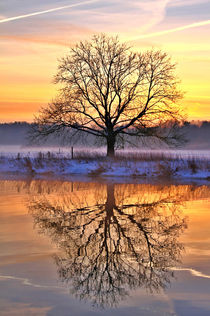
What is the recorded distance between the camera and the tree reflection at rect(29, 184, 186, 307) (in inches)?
265

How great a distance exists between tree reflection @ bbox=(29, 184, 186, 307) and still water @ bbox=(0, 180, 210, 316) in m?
0.01

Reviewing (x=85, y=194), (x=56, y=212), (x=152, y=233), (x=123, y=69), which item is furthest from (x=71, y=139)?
(x=152, y=233)

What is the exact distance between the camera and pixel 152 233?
10273 mm

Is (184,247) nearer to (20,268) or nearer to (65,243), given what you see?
(65,243)

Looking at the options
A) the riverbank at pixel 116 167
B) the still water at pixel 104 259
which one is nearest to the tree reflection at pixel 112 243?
the still water at pixel 104 259

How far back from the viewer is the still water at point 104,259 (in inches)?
234

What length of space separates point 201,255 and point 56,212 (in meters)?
5.81

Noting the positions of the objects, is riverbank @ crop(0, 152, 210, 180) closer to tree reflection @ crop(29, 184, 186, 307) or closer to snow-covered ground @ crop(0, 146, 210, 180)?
snow-covered ground @ crop(0, 146, 210, 180)

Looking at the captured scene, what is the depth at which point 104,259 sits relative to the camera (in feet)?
26.1

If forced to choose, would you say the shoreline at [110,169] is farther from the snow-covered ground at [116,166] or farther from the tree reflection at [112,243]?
the tree reflection at [112,243]

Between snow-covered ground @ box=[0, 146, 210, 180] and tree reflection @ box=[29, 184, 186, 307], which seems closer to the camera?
tree reflection @ box=[29, 184, 186, 307]

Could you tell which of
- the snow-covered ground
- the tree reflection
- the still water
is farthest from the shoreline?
the still water

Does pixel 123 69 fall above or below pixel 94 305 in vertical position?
above

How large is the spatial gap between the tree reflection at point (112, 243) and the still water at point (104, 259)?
0.01m
